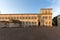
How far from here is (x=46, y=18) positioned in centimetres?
9525

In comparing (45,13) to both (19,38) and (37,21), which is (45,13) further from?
(19,38)

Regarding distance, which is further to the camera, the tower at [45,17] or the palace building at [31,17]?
the palace building at [31,17]

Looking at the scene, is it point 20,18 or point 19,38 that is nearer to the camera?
point 19,38

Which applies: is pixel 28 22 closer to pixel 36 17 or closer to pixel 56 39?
pixel 36 17

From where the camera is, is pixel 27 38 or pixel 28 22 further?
pixel 28 22

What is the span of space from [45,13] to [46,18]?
404 cm

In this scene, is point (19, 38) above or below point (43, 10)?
below

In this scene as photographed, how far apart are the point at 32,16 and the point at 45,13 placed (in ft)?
34.2

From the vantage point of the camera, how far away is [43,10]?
97125 millimetres

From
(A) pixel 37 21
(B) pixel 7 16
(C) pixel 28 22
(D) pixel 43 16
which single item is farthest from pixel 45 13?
(B) pixel 7 16

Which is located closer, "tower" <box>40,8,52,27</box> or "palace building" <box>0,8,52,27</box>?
"tower" <box>40,8,52,27</box>

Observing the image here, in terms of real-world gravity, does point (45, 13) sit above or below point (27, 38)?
above

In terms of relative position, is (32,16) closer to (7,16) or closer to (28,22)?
(28,22)

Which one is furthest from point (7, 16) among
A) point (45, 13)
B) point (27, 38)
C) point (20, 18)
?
point (27, 38)
